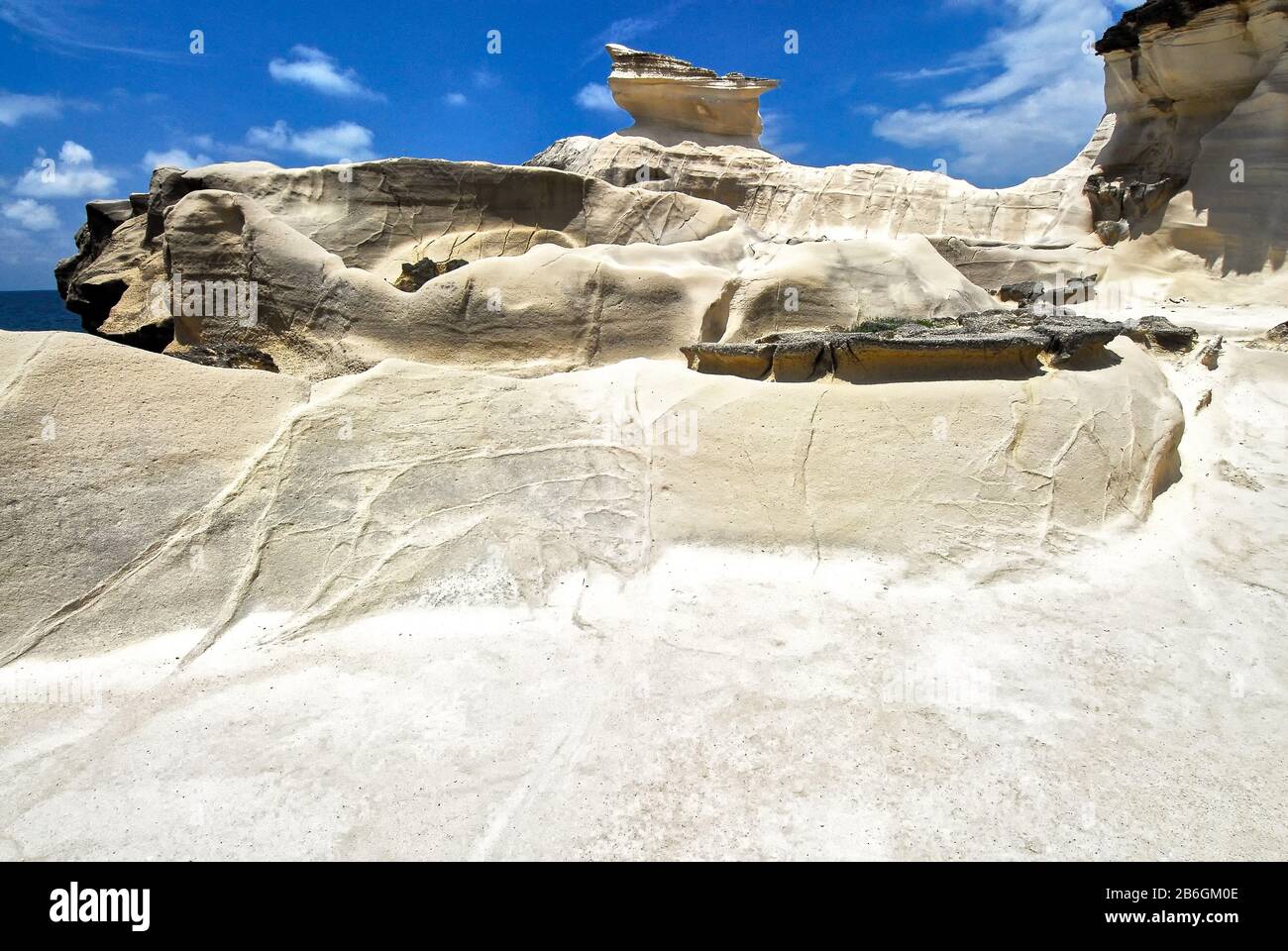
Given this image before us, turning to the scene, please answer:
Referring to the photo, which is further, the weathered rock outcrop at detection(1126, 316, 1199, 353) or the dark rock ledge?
the dark rock ledge

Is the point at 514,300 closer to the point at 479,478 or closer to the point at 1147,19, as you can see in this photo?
the point at 479,478

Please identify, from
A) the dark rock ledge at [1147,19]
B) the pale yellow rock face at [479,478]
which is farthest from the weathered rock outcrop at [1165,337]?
the dark rock ledge at [1147,19]

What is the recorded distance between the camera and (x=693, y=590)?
417 cm

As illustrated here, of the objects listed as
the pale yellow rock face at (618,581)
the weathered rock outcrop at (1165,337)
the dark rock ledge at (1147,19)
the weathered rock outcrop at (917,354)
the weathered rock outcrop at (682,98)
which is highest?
the weathered rock outcrop at (682,98)

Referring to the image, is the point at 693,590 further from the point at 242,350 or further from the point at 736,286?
the point at 242,350

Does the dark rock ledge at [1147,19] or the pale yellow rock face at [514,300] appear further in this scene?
the dark rock ledge at [1147,19]

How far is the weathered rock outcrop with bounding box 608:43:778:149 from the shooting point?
18.0 metres

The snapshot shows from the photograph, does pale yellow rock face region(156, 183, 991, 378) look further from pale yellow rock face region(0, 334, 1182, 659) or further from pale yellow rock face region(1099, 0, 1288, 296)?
pale yellow rock face region(1099, 0, 1288, 296)

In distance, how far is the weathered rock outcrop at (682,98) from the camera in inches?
708

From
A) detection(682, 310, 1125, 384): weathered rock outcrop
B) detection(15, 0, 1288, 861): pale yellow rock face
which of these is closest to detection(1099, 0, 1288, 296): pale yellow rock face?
detection(15, 0, 1288, 861): pale yellow rock face

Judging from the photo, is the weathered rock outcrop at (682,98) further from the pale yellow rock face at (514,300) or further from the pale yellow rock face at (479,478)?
the pale yellow rock face at (479,478)

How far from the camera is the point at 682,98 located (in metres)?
18.2

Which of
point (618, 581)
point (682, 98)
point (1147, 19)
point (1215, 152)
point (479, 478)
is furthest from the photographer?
point (682, 98)

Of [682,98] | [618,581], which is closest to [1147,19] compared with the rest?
[682,98]
